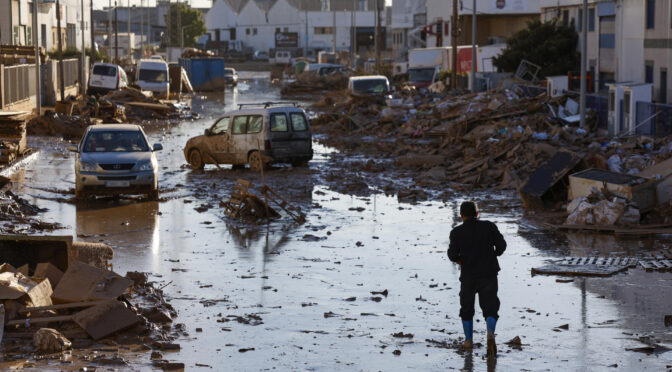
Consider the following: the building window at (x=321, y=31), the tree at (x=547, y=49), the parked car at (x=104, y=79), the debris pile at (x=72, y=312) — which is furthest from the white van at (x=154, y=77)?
the building window at (x=321, y=31)

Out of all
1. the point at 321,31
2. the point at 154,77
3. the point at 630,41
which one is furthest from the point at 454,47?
the point at 321,31

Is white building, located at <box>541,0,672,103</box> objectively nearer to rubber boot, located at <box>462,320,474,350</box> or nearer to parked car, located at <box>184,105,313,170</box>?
parked car, located at <box>184,105,313,170</box>

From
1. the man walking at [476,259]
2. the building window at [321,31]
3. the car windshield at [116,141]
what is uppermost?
the building window at [321,31]

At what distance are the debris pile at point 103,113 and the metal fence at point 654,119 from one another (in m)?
21.0

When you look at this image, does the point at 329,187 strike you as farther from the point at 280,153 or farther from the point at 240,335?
the point at 240,335

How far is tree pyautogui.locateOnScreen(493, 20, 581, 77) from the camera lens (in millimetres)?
58281

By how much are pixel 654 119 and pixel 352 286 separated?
1901cm

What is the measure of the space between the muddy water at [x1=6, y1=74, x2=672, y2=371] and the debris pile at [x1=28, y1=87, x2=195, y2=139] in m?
16.6

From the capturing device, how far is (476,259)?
1057cm

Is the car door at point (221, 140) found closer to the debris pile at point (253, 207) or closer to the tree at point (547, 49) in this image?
the debris pile at point (253, 207)

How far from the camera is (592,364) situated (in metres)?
10.2

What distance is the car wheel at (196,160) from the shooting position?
1141 inches

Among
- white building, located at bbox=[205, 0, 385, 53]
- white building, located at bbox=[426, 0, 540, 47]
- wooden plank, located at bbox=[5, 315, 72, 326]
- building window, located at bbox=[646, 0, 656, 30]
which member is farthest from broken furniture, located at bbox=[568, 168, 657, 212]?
white building, located at bbox=[205, 0, 385, 53]

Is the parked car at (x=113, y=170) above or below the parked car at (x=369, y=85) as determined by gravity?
below
